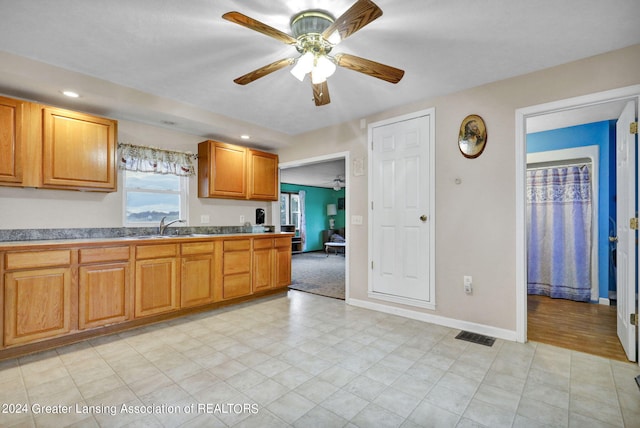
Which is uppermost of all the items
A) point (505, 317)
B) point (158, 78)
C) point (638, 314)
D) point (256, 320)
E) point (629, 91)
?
point (158, 78)

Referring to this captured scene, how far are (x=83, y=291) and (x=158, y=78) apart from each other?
6.68 feet

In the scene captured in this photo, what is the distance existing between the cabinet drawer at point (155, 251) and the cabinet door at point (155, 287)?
0.16 ft

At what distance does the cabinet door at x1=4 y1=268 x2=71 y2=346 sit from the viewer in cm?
240

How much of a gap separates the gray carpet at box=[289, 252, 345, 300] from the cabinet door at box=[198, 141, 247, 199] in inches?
71.7

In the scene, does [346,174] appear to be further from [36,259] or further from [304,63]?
[36,259]

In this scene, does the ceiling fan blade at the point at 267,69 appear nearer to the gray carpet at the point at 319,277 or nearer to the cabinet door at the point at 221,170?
the cabinet door at the point at 221,170

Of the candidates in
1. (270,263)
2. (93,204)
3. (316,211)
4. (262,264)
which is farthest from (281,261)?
(316,211)

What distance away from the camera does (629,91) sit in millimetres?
2346

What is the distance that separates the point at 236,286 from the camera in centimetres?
398

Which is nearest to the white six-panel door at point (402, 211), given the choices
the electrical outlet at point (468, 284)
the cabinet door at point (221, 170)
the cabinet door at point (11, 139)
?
the electrical outlet at point (468, 284)

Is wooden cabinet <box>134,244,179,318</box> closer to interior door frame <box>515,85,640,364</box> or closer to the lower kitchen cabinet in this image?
the lower kitchen cabinet

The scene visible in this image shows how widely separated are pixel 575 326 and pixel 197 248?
4091 millimetres

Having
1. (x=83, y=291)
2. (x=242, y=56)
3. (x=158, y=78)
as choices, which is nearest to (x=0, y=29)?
(x=158, y=78)

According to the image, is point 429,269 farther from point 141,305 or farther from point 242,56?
point 141,305
